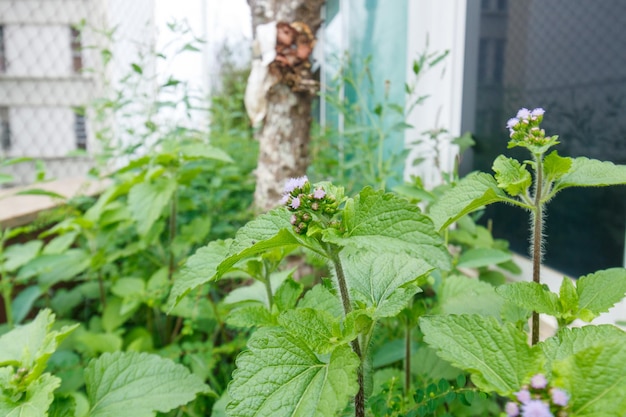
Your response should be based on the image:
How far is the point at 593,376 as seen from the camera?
338 mm

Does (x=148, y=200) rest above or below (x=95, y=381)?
above

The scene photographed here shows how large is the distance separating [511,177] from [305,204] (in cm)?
22

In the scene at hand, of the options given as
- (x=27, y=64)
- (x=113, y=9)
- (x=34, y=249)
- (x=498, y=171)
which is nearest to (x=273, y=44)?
(x=34, y=249)

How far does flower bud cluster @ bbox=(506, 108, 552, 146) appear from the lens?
1.66ft

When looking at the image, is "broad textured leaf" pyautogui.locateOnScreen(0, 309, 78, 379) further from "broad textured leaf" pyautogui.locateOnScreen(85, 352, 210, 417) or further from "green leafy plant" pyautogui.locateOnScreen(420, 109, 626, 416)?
"green leafy plant" pyautogui.locateOnScreen(420, 109, 626, 416)

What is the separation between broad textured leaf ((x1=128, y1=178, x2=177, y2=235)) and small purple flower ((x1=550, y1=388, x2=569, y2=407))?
35.9 inches

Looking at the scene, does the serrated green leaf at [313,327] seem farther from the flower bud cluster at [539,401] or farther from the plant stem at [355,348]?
the flower bud cluster at [539,401]

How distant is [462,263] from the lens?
868mm

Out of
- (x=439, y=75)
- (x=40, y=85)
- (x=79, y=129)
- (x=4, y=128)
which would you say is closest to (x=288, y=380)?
(x=439, y=75)

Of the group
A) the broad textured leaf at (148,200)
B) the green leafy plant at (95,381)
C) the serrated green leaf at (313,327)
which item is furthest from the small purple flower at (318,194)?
the broad textured leaf at (148,200)

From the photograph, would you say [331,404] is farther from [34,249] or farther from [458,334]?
[34,249]

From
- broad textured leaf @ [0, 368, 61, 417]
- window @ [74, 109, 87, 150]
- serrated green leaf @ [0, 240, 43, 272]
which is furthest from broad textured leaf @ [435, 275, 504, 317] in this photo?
window @ [74, 109, 87, 150]

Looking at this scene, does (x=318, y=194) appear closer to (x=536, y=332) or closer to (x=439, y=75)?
(x=536, y=332)

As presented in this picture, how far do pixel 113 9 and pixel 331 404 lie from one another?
8.71 feet
